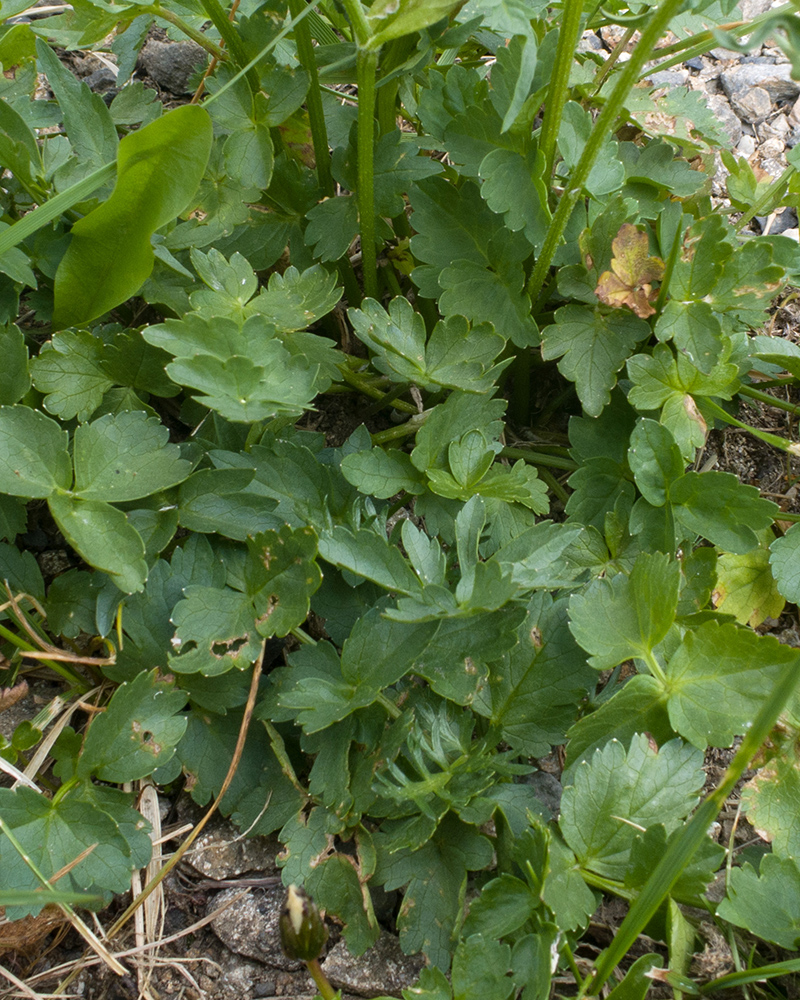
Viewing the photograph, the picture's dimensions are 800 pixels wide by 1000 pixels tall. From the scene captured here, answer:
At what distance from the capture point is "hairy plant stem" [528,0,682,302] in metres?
1.16

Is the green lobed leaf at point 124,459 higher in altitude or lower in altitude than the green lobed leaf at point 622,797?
higher

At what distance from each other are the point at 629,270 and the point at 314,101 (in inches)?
29.1

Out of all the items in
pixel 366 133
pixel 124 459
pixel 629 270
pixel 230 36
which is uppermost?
pixel 230 36

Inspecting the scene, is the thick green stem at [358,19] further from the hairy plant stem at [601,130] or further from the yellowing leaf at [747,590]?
the yellowing leaf at [747,590]

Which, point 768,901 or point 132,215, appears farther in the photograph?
point 132,215

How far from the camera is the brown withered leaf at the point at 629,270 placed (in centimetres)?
163

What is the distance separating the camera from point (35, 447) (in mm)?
1374

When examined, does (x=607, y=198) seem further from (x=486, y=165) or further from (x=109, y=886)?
(x=109, y=886)

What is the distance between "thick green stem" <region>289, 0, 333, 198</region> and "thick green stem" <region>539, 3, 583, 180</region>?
0.47 metres

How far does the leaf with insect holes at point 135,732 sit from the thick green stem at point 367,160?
3.17ft

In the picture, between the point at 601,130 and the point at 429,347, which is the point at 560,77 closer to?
the point at 601,130

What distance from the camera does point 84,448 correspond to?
4.58ft

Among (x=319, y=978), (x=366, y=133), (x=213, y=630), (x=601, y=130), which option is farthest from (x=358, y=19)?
(x=319, y=978)

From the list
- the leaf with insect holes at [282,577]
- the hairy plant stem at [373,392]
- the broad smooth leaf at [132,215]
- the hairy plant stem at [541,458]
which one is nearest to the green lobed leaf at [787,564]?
the hairy plant stem at [541,458]
